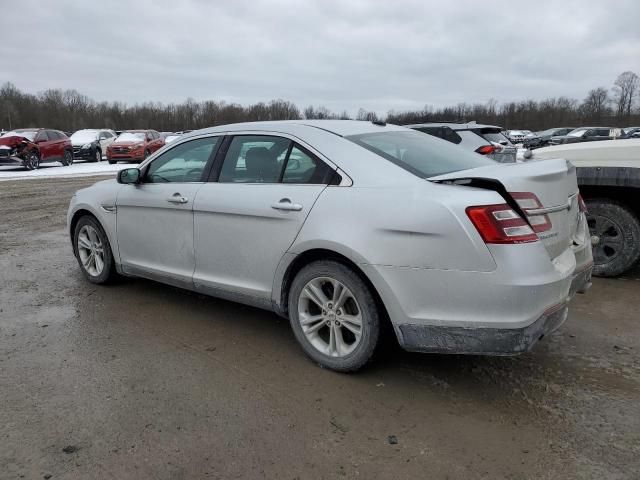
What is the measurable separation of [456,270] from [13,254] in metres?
5.99

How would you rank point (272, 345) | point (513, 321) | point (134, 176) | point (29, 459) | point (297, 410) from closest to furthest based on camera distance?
point (29, 459) → point (513, 321) → point (297, 410) → point (272, 345) → point (134, 176)

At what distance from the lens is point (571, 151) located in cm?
549

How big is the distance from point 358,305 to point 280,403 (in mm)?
710

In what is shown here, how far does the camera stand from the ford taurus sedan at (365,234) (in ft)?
8.99

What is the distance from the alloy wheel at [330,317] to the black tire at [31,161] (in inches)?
820

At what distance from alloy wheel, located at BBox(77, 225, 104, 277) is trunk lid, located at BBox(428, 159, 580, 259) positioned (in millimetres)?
3472

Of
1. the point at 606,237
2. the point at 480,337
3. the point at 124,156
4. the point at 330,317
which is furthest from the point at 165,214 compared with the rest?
the point at 124,156

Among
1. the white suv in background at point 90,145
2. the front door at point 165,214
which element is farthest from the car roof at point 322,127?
Result: the white suv in background at point 90,145

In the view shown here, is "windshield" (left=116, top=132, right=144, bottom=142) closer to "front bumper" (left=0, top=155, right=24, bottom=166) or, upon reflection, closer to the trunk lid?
"front bumper" (left=0, top=155, right=24, bottom=166)

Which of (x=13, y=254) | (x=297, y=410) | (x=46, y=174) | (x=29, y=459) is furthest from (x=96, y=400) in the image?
(x=46, y=174)

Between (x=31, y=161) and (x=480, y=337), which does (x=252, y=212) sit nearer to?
(x=480, y=337)

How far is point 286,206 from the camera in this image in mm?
3396

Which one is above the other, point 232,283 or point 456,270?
point 456,270

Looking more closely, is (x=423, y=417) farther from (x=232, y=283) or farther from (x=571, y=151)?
(x=571, y=151)
